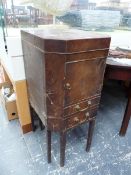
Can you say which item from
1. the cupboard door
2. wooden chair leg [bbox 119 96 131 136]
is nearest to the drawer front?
the cupboard door

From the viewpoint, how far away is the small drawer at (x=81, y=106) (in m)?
1.07

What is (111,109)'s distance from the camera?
2059 mm

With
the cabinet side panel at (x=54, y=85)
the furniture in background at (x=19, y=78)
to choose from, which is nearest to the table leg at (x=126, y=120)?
the cabinet side panel at (x=54, y=85)

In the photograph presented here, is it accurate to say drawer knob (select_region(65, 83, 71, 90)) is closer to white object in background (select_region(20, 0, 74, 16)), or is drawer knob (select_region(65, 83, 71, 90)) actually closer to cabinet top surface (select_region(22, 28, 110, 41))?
cabinet top surface (select_region(22, 28, 110, 41))

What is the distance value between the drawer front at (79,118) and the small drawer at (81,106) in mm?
33

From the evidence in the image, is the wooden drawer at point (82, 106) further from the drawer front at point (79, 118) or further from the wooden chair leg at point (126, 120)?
the wooden chair leg at point (126, 120)

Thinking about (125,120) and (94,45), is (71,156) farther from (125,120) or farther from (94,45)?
(94,45)

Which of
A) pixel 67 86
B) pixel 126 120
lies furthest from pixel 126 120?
pixel 67 86

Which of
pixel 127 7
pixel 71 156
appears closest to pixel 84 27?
pixel 127 7

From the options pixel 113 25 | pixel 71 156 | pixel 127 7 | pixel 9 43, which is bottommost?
pixel 71 156

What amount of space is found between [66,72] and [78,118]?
40cm

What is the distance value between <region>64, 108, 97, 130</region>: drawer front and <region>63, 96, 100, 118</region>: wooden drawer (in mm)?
32

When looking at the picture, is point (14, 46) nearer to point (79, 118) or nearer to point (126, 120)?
point (79, 118)

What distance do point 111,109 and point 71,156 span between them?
91 cm
